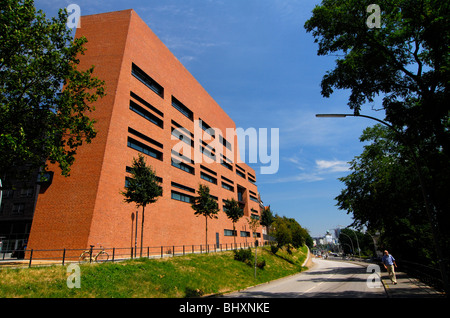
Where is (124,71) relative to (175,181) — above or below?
above

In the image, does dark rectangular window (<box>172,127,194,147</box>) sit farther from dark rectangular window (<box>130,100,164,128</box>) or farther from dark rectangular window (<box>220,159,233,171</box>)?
dark rectangular window (<box>220,159,233,171</box>)

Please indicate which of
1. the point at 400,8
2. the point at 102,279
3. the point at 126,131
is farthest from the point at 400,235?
the point at 126,131

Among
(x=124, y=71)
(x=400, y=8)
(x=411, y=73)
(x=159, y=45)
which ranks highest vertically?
(x=159, y=45)

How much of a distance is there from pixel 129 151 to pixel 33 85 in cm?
1154

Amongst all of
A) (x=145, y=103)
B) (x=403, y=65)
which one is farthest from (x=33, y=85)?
(x=403, y=65)

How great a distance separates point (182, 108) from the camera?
38.3 meters

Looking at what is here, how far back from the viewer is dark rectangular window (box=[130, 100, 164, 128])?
27830 millimetres

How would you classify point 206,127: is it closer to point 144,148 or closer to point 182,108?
point 182,108

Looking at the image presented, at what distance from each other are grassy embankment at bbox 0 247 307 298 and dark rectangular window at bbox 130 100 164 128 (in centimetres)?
1652

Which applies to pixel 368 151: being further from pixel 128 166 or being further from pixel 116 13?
pixel 116 13

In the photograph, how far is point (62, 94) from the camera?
52.9 ft

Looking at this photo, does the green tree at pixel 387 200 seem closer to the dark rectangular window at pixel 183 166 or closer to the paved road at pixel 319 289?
the paved road at pixel 319 289
